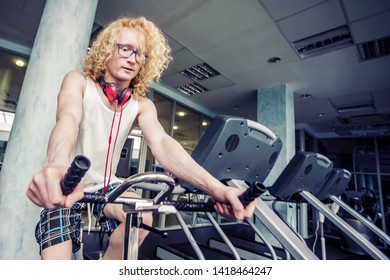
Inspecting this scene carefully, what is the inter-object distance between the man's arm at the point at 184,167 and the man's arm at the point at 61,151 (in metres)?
0.36

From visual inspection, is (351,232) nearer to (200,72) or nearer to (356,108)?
(200,72)

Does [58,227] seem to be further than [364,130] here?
No

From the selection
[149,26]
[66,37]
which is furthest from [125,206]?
[66,37]

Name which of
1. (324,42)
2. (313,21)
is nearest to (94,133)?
(313,21)

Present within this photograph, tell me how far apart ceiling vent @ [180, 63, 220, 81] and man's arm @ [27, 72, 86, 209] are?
A: 10.8 feet

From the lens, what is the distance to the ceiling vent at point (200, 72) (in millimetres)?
4141

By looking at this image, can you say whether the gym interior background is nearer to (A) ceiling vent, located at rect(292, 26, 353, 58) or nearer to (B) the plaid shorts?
(A) ceiling vent, located at rect(292, 26, 353, 58)

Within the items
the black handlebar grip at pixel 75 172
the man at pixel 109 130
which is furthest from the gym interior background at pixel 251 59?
the black handlebar grip at pixel 75 172

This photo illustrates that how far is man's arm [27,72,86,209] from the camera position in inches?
18.5

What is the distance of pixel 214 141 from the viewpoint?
1182 mm

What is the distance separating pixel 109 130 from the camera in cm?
108

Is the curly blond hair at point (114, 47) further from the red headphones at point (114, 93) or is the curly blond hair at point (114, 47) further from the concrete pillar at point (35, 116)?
the concrete pillar at point (35, 116)

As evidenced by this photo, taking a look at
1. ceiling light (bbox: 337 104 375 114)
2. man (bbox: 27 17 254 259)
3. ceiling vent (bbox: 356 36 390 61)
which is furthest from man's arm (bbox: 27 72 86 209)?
ceiling light (bbox: 337 104 375 114)

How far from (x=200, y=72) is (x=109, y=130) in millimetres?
3504
